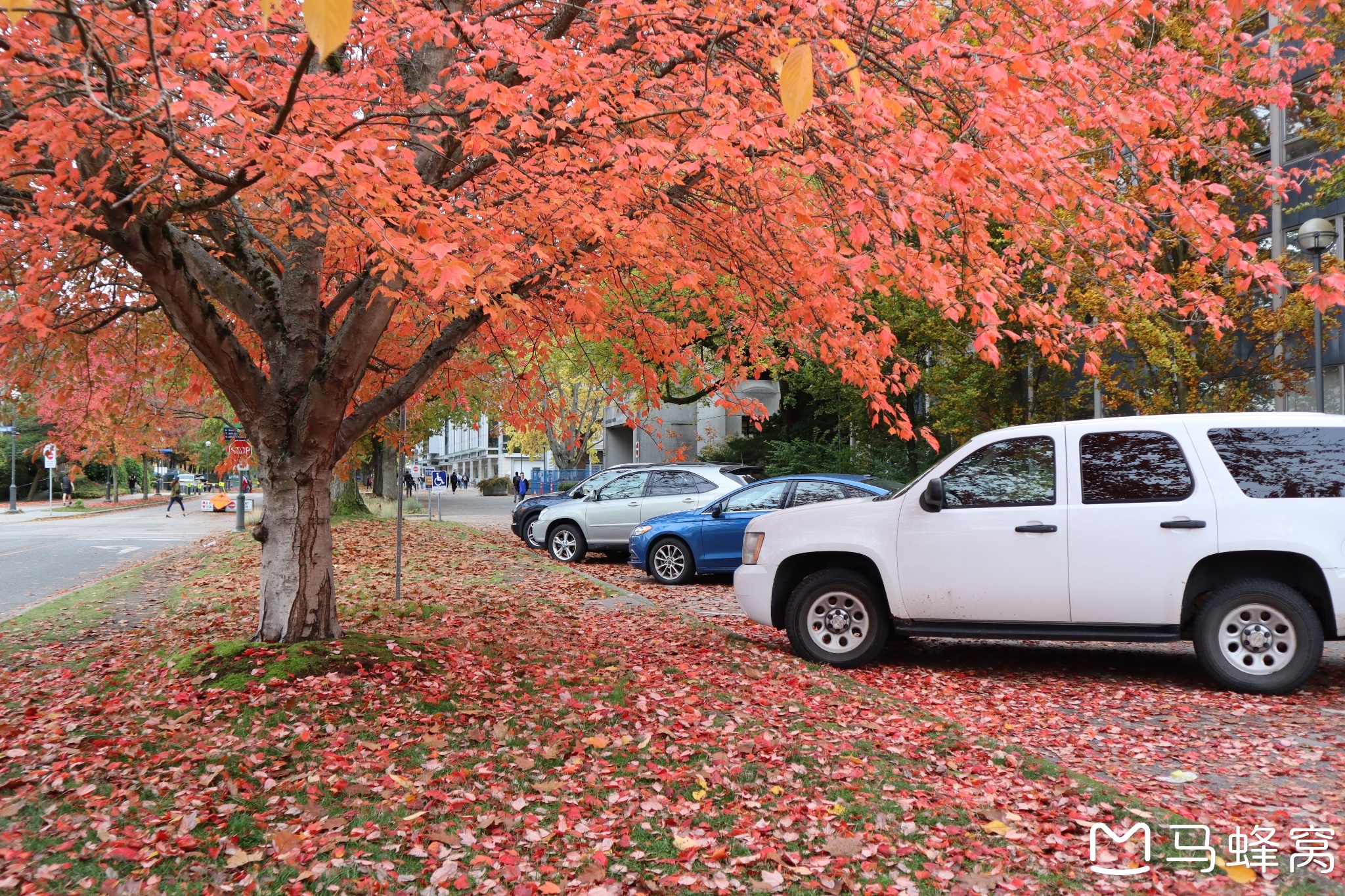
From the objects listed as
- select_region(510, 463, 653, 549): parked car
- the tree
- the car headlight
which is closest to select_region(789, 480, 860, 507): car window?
the car headlight

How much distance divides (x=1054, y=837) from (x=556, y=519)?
13552mm

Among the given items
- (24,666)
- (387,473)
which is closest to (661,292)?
(24,666)

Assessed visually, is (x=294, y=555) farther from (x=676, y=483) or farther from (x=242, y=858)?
(x=676, y=483)

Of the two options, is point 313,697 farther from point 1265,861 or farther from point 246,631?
point 1265,861

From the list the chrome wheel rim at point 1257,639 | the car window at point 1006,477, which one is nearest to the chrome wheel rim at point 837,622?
the car window at point 1006,477

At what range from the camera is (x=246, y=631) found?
8.81 metres

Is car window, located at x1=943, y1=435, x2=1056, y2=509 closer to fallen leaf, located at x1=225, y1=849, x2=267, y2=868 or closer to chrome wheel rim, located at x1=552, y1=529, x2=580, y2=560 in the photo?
fallen leaf, located at x1=225, y1=849, x2=267, y2=868

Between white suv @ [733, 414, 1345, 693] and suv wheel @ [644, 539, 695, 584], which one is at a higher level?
white suv @ [733, 414, 1345, 693]

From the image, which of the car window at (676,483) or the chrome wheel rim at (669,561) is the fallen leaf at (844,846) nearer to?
the chrome wheel rim at (669,561)

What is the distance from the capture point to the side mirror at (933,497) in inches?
286

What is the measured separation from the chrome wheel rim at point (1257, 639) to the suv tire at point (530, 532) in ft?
43.3

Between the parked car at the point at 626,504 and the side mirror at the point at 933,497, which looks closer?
the side mirror at the point at 933,497

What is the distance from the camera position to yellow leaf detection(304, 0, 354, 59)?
5.75 ft

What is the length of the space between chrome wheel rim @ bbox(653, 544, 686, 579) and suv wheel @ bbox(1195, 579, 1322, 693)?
810 centimetres
